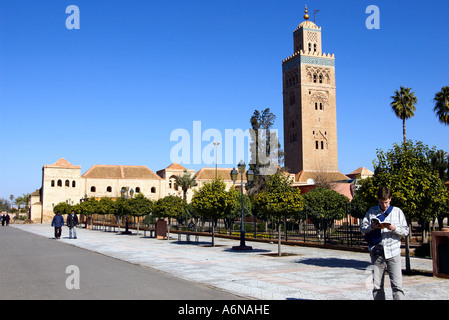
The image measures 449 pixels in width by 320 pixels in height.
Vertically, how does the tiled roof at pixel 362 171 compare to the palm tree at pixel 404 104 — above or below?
below

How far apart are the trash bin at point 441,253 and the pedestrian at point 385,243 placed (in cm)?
440

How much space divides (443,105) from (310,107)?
4404 centimetres

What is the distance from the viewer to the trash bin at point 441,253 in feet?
30.6

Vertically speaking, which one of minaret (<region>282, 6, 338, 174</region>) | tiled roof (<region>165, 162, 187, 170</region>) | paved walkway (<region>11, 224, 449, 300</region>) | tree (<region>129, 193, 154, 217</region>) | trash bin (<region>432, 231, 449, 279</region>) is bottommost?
paved walkway (<region>11, 224, 449, 300</region>)

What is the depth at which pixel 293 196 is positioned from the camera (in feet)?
49.5

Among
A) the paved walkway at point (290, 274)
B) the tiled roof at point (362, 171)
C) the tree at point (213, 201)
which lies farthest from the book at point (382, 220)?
the tiled roof at point (362, 171)

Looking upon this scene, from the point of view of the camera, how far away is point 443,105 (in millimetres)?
29656

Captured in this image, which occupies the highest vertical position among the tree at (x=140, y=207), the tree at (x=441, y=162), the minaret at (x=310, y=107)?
the minaret at (x=310, y=107)

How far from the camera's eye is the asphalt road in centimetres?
764

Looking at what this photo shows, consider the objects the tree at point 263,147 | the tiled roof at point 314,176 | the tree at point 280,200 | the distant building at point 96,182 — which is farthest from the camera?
the distant building at point 96,182

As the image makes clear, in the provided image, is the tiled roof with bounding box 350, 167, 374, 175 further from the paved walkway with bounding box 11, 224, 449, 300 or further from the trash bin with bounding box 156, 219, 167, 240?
the paved walkway with bounding box 11, 224, 449, 300

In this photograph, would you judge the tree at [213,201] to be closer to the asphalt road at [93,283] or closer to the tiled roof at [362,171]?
the asphalt road at [93,283]

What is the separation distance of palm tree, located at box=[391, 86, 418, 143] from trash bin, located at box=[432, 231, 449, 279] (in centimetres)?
2902

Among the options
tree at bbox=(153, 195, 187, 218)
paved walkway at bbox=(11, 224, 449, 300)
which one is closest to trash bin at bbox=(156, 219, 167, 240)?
tree at bbox=(153, 195, 187, 218)
